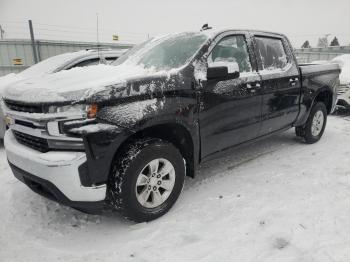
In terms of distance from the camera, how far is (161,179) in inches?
123

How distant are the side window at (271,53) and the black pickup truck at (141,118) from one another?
0.10ft

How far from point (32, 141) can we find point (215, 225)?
71.0 inches

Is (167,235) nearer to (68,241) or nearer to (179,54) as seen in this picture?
(68,241)

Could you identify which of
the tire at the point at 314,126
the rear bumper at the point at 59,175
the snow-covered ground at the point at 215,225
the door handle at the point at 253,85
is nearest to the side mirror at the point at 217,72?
the door handle at the point at 253,85

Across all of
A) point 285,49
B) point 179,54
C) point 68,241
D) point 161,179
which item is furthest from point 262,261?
point 285,49

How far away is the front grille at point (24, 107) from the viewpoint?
2.63 metres

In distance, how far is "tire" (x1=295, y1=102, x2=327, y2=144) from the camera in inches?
211

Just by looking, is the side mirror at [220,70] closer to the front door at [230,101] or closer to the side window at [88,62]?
the front door at [230,101]

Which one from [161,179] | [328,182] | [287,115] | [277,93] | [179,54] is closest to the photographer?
[161,179]

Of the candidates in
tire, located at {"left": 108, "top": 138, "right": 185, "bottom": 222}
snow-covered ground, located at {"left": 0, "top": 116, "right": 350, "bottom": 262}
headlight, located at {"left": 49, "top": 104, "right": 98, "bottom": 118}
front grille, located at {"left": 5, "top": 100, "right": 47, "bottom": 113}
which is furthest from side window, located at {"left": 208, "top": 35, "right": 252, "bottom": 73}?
front grille, located at {"left": 5, "top": 100, "right": 47, "bottom": 113}

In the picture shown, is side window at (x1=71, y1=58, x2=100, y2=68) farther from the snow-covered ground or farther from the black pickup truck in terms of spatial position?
the snow-covered ground

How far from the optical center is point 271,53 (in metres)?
4.45

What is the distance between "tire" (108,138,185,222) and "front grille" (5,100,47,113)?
0.75m

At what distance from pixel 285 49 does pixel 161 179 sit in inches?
117
